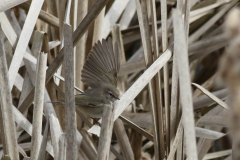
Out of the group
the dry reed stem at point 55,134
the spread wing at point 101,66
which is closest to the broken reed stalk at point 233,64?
the dry reed stem at point 55,134

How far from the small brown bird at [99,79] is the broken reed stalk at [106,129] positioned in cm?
74

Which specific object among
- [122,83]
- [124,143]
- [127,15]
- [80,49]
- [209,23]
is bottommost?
[124,143]

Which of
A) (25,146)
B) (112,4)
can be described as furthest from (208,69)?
(25,146)

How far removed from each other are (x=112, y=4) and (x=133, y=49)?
410 millimetres

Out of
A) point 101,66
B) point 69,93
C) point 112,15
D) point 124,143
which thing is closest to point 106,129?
point 69,93

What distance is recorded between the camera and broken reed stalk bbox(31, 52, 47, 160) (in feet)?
3.15

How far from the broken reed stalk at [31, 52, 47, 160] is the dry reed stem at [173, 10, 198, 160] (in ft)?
1.57

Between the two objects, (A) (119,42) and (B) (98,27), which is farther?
(A) (119,42)

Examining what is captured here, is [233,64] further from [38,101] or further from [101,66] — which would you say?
[101,66]

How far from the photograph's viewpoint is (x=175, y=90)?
1.13 metres

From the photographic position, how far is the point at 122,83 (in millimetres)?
1826

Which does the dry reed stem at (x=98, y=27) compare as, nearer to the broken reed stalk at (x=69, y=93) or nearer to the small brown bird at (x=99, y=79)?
the small brown bird at (x=99, y=79)

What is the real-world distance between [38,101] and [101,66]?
70cm

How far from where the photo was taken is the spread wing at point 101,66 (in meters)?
1.46
